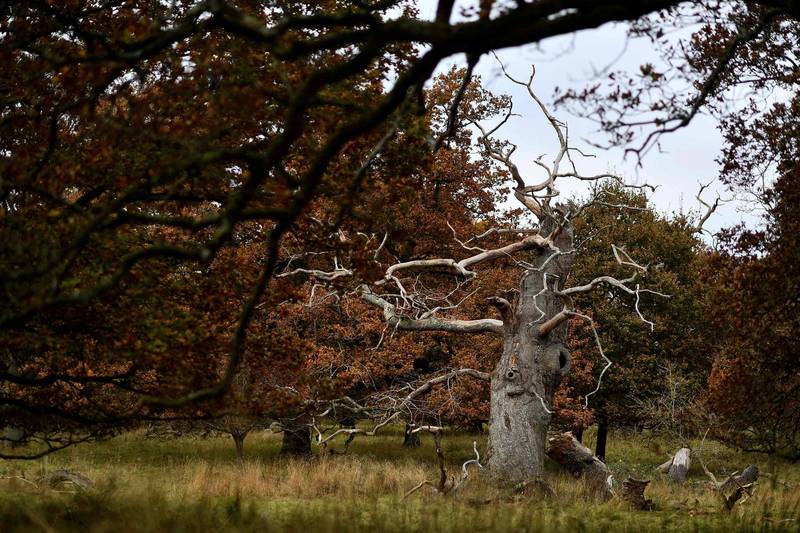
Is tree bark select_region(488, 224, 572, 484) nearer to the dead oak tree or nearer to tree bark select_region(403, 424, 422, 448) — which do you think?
the dead oak tree

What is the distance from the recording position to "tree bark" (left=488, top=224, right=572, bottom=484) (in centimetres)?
1869

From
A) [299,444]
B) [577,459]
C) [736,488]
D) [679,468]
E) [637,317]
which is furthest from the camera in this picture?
[637,317]

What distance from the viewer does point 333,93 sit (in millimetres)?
8078

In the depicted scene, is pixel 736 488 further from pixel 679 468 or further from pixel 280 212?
pixel 280 212

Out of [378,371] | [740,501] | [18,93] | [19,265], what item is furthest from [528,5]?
[378,371]

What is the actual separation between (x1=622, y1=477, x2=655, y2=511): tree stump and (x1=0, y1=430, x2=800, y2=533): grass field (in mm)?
262

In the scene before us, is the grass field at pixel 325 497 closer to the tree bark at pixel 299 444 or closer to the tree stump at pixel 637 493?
the tree stump at pixel 637 493

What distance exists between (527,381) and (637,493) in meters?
4.20

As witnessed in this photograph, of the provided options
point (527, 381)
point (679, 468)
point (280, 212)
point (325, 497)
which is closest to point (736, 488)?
point (527, 381)

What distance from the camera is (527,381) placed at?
19.0 meters

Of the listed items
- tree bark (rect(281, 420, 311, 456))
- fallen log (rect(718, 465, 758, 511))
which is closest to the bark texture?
fallen log (rect(718, 465, 758, 511))

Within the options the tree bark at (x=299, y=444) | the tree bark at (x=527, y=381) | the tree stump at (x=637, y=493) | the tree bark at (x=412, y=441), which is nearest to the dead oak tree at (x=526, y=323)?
the tree bark at (x=527, y=381)

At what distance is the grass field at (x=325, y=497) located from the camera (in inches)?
296

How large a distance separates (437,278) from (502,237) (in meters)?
3.04
